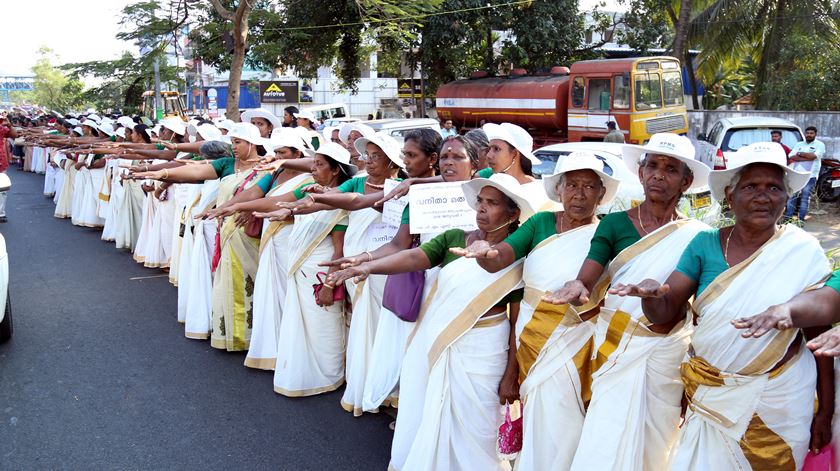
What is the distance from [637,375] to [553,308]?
0.44 metres

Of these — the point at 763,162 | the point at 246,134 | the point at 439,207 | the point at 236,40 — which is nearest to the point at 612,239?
the point at 763,162

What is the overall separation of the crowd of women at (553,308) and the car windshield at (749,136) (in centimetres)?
966

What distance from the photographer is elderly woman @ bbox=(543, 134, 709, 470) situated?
2916mm

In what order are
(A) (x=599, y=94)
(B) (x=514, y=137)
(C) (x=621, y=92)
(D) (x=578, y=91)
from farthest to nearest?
1. (D) (x=578, y=91)
2. (A) (x=599, y=94)
3. (C) (x=621, y=92)
4. (B) (x=514, y=137)

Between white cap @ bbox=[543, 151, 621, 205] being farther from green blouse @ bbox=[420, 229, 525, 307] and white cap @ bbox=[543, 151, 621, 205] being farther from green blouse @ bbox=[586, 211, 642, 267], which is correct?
green blouse @ bbox=[420, 229, 525, 307]

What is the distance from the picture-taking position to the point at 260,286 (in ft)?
17.9

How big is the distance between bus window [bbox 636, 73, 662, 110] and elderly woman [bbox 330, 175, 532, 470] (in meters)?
15.2

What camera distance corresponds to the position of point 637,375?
292 cm

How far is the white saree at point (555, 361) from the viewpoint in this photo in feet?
10.3

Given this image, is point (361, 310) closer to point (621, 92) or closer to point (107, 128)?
point (107, 128)

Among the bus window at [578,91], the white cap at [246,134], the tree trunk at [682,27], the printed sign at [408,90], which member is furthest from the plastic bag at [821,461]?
the printed sign at [408,90]

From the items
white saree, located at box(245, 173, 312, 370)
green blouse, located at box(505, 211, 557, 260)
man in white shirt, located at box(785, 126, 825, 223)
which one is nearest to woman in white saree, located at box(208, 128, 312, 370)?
white saree, located at box(245, 173, 312, 370)

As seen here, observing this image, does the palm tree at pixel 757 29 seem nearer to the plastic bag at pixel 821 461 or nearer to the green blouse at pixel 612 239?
the green blouse at pixel 612 239

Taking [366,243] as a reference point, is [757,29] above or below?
above
